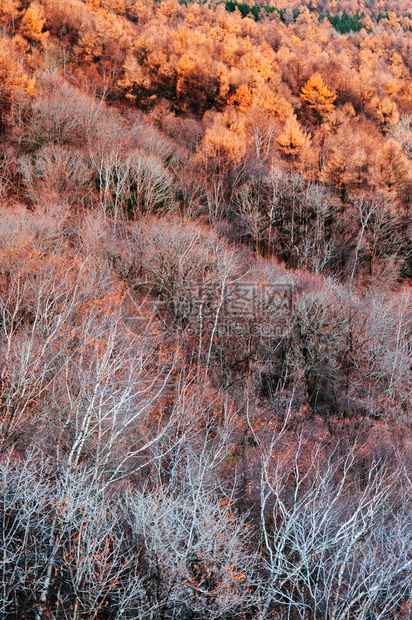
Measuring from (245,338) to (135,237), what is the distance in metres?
9.07

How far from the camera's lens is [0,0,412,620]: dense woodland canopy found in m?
8.72

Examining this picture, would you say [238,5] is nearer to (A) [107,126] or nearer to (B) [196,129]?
(B) [196,129]

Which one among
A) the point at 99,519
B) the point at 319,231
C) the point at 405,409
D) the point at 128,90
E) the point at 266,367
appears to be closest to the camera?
the point at 99,519

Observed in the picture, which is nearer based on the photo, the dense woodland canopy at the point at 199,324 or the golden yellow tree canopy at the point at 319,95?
the dense woodland canopy at the point at 199,324

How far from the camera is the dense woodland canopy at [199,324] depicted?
28.6 ft

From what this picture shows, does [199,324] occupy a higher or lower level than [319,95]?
lower

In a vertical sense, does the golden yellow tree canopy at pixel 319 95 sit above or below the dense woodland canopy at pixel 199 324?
above

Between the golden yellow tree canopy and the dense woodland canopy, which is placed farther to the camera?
the golden yellow tree canopy

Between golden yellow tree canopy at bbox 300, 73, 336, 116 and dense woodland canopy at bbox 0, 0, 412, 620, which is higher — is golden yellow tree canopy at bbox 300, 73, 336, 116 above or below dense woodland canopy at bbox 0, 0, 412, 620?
above

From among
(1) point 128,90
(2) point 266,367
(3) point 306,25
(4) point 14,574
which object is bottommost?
(2) point 266,367

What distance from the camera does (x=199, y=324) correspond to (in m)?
22.3

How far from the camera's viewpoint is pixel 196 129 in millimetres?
36219

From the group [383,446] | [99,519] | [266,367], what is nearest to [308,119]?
[266,367]

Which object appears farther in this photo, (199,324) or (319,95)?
(319,95)
